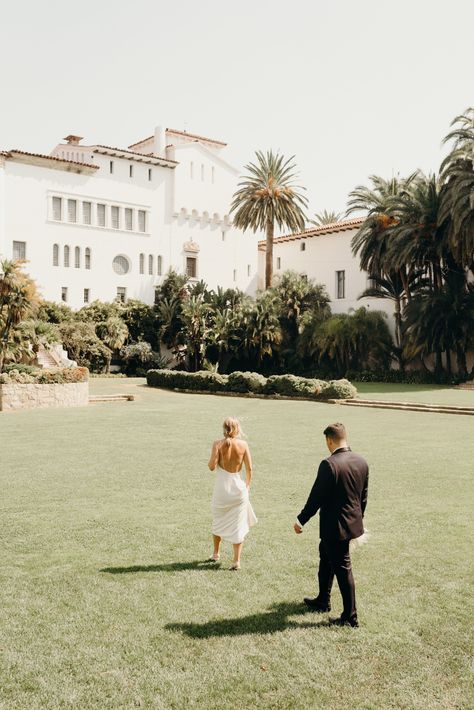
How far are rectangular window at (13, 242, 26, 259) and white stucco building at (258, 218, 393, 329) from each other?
61.8 feet

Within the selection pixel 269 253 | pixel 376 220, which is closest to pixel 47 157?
pixel 269 253

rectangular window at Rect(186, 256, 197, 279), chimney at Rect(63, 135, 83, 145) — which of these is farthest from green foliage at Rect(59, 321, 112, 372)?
chimney at Rect(63, 135, 83, 145)

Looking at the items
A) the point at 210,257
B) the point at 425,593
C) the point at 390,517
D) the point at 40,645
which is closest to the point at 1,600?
the point at 40,645

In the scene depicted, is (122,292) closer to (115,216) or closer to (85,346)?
(115,216)

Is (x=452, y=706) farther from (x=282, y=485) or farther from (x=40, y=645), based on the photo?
(x=282, y=485)

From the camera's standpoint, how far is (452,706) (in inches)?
171

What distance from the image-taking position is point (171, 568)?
6945mm

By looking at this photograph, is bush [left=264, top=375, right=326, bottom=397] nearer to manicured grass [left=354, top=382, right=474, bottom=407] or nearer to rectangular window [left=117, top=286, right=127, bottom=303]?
manicured grass [left=354, top=382, right=474, bottom=407]

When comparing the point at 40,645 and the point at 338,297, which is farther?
the point at 338,297

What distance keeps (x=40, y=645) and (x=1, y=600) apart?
1.06 m

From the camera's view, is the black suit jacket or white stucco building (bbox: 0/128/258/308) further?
white stucco building (bbox: 0/128/258/308)

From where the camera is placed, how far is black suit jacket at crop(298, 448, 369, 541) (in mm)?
5484

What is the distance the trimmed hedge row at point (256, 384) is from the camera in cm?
2855

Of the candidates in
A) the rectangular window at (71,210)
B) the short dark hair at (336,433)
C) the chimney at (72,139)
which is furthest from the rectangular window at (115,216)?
the short dark hair at (336,433)
